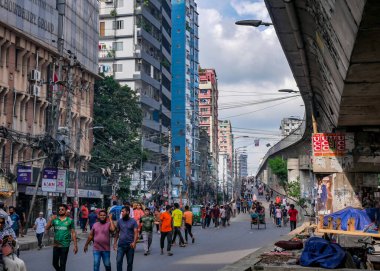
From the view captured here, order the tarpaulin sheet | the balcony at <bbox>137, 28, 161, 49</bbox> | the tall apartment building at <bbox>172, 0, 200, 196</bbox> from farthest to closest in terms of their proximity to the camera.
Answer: the tall apartment building at <bbox>172, 0, 200, 196</bbox> → the balcony at <bbox>137, 28, 161, 49</bbox> → the tarpaulin sheet

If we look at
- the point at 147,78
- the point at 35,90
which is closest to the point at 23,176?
the point at 35,90

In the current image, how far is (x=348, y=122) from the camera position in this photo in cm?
1769

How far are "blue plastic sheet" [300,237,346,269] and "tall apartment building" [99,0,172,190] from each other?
5407 cm

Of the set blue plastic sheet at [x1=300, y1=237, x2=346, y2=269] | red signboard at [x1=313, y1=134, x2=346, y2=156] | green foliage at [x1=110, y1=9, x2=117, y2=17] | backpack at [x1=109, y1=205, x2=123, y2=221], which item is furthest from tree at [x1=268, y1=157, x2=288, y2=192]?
blue plastic sheet at [x1=300, y1=237, x2=346, y2=269]

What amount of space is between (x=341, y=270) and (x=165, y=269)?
209 inches

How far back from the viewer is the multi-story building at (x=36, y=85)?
3466 centimetres

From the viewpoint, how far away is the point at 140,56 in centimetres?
6838

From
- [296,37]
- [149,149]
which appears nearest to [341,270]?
[296,37]

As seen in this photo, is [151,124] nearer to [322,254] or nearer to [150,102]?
[150,102]

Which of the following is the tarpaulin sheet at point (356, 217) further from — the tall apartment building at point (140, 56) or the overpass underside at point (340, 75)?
the tall apartment building at point (140, 56)

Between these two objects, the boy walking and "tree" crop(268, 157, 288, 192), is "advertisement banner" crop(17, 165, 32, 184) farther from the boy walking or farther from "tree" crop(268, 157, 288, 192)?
"tree" crop(268, 157, 288, 192)

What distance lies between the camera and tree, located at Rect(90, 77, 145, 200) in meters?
53.0

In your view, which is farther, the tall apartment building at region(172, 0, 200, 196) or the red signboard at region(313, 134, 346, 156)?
the tall apartment building at region(172, 0, 200, 196)

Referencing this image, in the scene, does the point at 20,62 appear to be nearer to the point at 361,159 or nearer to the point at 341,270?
the point at 361,159
